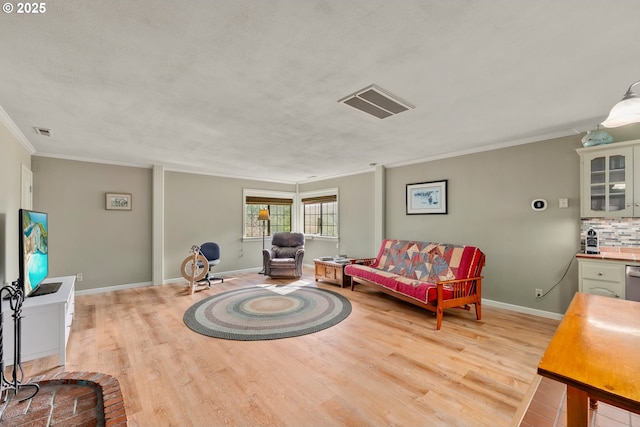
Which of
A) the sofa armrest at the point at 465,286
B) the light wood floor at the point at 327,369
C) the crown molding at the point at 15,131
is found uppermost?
the crown molding at the point at 15,131

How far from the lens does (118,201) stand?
4875 mm

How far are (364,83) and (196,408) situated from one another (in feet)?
8.66

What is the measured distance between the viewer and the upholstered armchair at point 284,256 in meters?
5.78

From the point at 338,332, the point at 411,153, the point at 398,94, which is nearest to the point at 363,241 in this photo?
the point at 411,153

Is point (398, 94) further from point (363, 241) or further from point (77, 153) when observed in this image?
point (77, 153)

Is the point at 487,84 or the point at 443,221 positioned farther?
the point at 443,221

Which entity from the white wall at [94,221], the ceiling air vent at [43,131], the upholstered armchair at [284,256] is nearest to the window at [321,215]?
the upholstered armchair at [284,256]

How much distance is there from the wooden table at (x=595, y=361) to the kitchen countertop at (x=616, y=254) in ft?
6.03

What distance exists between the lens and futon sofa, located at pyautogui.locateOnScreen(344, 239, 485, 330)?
3.30 meters

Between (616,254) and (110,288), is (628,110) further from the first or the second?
(110,288)

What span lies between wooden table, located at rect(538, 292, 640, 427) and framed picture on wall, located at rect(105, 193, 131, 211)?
5.89 m

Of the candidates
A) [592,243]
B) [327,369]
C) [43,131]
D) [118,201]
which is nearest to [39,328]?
[43,131]

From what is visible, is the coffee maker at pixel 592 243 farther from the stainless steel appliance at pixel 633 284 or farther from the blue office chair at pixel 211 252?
the blue office chair at pixel 211 252

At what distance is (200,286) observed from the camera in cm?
509
